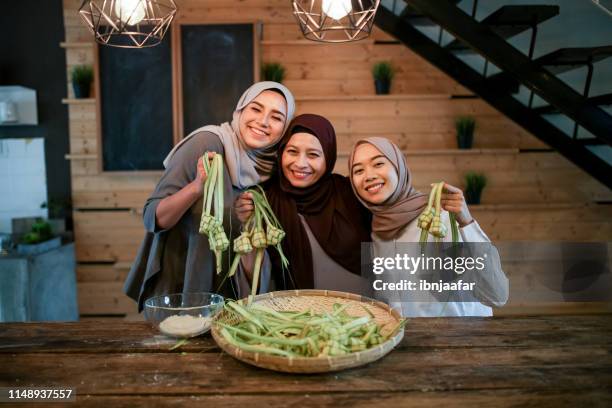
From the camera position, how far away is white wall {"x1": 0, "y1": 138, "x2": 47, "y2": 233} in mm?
3654

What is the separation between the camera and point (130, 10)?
142 cm

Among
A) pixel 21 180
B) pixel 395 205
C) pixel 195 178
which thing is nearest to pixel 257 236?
pixel 195 178

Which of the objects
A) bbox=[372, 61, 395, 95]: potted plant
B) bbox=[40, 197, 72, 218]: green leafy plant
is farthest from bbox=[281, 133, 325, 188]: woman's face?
bbox=[40, 197, 72, 218]: green leafy plant

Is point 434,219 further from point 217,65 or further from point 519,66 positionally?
point 217,65

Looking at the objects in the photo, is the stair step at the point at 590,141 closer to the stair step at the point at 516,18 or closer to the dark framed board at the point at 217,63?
the stair step at the point at 516,18

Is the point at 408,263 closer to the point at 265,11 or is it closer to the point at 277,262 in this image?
the point at 277,262

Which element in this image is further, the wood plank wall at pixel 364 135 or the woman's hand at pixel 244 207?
the wood plank wall at pixel 364 135

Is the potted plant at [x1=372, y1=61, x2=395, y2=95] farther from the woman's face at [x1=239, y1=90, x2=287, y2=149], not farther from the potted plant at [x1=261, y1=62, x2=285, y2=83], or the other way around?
the woman's face at [x1=239, y1=90, x2=287, y2=149]

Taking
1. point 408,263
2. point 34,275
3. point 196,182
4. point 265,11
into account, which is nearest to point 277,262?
point 196,182

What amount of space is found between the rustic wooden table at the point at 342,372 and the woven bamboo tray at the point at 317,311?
37 millimetres

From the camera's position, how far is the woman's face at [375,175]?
1778 mm

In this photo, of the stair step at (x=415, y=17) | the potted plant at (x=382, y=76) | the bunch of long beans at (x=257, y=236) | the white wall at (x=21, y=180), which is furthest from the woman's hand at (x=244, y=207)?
the white wall at (x=21, y=180)

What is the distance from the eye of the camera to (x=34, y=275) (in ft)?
9.98

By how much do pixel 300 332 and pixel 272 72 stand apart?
103 inches
